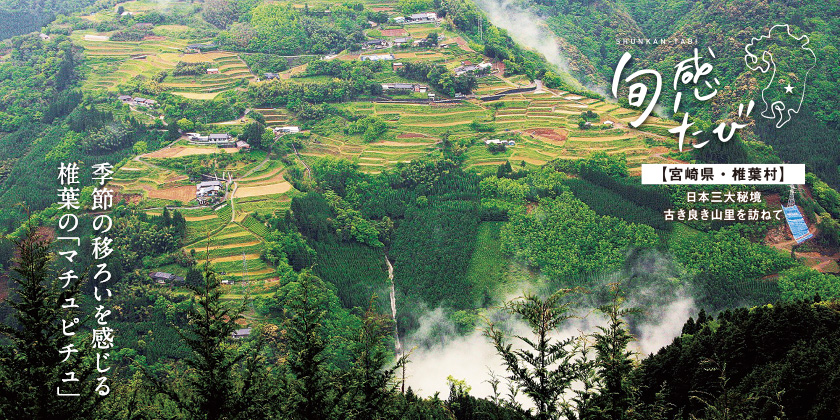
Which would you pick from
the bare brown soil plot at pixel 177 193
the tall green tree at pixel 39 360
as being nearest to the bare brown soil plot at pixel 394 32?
the bare brown soil plot at pixel 177 193

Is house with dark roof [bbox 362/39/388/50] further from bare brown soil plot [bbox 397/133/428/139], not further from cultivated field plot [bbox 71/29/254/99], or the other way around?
bare brown soil plot [bbox 397/133/428/139]

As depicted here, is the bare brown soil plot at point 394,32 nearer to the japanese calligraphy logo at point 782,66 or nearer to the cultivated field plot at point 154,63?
the cultivated field plot at point 154,63

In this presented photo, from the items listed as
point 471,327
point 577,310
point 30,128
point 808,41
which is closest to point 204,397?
point 471,327

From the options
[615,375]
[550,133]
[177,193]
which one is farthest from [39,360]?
[550,133]

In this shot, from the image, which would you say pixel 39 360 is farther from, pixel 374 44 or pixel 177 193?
pixel 374 44

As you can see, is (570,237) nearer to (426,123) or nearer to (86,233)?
(426,123)

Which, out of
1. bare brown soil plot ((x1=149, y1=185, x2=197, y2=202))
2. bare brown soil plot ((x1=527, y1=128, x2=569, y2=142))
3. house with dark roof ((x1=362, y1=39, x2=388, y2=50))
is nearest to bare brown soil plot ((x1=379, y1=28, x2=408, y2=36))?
house with dark roof ((x1=362, y1=39, x2=388, y2=50))
